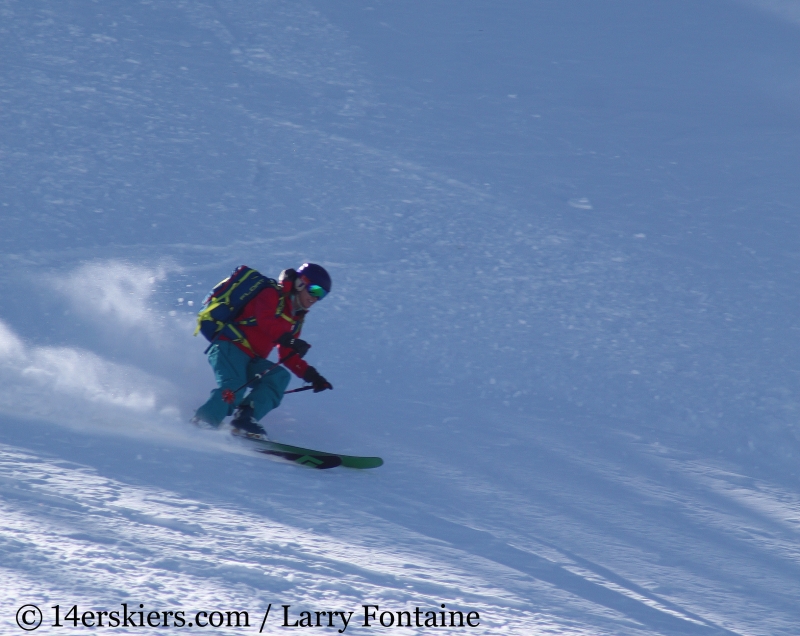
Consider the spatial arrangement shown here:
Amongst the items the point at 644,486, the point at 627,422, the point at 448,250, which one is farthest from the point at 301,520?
the point at 448,250

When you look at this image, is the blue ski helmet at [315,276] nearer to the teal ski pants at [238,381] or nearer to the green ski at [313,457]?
the teal ski pants at [238,381]

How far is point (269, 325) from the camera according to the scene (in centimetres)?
506

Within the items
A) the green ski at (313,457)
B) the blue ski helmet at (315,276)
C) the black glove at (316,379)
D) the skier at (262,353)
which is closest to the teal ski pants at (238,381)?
the skier at (262,353)

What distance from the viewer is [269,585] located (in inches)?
117

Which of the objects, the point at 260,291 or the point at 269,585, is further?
the point at 260,291

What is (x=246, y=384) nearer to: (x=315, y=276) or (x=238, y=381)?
(x=238, y=381)

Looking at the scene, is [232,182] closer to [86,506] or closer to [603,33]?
[86,506]

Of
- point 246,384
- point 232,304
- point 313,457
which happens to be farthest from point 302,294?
point 313,457

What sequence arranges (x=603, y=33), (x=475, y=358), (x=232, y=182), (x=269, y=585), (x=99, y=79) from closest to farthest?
(x=269, y=585), (x=475, y=358), (x=232, y=182), (x=99, y=79), (x=603, y=33)

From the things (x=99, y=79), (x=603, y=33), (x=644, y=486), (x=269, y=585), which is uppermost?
(x=603, y=33)

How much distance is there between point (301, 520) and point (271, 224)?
5135 mm

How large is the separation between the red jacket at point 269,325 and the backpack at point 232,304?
0.09 ft

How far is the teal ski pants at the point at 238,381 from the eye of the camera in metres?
4.95

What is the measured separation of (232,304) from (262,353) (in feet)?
1.18
